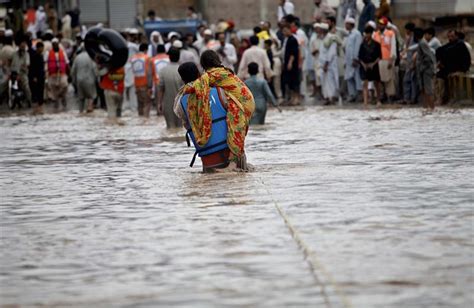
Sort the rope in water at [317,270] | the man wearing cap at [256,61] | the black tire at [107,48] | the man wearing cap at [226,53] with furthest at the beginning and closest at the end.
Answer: the man wearing cap at [226,53] → the man wearing cap at [256,61] → the black tire at [107,48] → the rope in water at [317,270]

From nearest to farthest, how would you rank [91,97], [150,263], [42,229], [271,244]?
[150,263]
[271,244]
[42,229]
[91,97]

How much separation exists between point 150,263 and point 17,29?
3493cm

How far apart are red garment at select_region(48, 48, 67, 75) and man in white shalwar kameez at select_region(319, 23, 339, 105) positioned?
651 centimetres

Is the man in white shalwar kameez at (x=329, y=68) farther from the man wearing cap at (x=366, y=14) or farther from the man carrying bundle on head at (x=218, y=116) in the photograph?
the man carrying bundle on head at (x=218, y=116)

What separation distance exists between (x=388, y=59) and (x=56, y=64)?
29.3ft

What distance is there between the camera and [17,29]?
42781mm

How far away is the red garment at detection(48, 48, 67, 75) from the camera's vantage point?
3544cm

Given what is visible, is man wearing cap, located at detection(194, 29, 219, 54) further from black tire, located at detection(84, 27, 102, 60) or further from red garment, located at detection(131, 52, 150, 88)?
red garment, located at detection(131, 52, 150, 88)

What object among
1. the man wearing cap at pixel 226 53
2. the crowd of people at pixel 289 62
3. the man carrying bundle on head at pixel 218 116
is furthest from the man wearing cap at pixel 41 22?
the man carrying bundle on head at pixel 218 116

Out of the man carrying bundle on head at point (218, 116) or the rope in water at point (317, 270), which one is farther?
the man carrying bundle on head at point (218, 116)

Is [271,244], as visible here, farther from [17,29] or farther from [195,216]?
[17,29]

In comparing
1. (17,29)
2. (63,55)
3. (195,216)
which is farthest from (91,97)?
(195,216)

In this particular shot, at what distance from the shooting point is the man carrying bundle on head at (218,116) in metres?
14.5

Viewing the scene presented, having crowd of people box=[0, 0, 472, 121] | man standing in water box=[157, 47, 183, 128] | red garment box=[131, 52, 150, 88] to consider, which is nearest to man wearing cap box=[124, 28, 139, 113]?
crowd of people box=[0, 0, 472, 121]
